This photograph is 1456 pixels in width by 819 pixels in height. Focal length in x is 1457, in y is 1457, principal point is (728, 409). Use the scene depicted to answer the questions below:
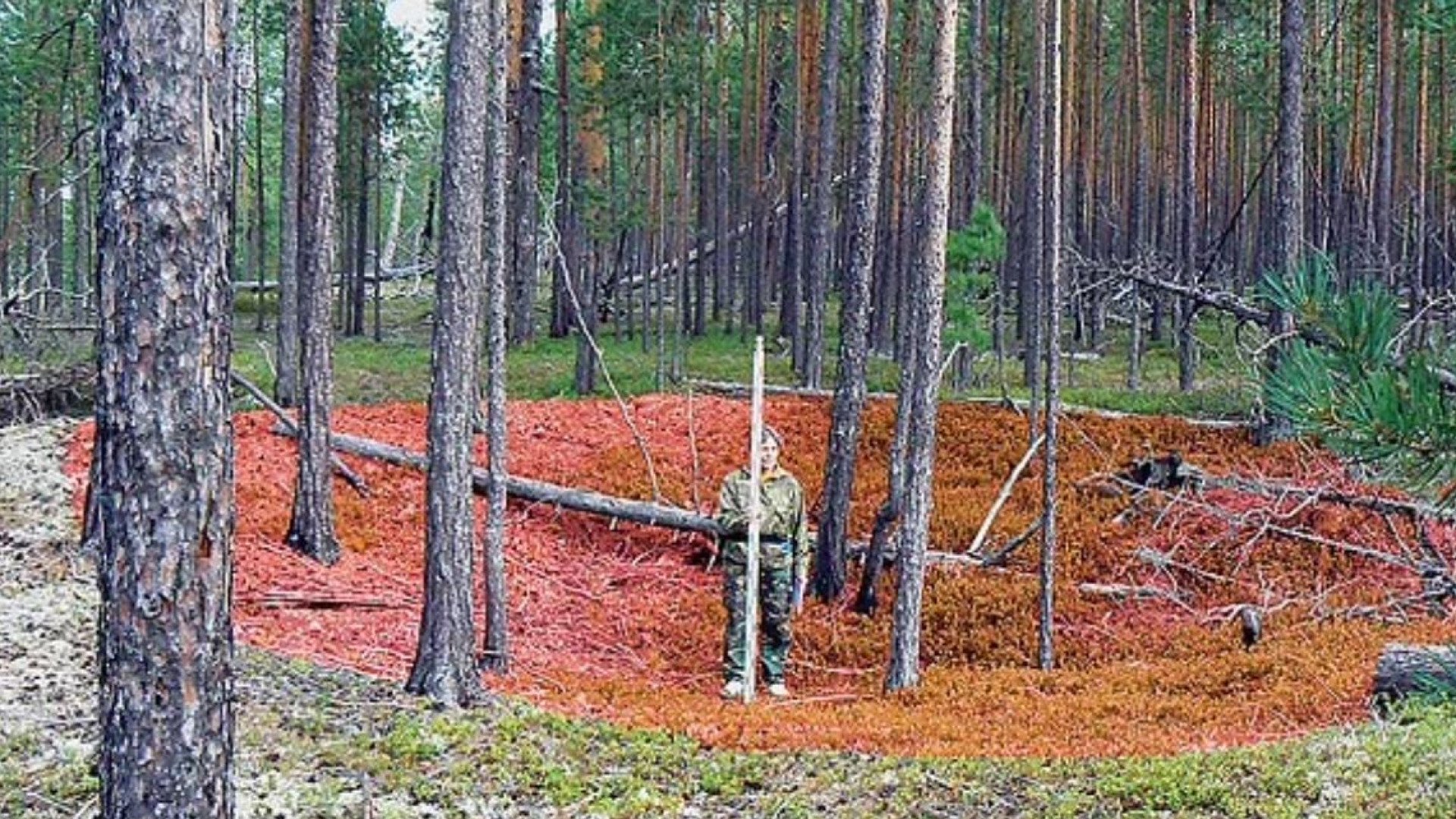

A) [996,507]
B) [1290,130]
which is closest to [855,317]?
[996,507]

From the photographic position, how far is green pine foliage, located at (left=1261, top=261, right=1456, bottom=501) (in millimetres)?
2324

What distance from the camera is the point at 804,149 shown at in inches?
1094

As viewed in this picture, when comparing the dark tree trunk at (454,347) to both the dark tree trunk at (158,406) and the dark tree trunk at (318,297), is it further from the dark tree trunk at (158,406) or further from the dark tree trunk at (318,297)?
the dark tree trunk at (318,297)

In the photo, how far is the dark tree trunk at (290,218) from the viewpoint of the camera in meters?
18.0

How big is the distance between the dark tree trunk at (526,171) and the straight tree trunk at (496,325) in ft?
26.3

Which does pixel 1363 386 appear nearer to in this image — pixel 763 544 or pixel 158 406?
pixel 158 406

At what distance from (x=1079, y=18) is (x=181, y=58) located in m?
25.4

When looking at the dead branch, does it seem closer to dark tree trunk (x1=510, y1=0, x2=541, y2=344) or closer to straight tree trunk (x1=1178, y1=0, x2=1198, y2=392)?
straight tree trunk (x1=1178, y1=0, x2=1198, y2=392)

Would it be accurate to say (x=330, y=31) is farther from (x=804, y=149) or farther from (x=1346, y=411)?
(x=804, y=149)

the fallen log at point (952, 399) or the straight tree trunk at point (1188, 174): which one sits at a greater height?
the straight tree trunk at point (1188, 174)

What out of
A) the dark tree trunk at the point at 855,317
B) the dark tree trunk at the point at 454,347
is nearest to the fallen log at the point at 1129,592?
the dark tree trunk at the point at 855,317

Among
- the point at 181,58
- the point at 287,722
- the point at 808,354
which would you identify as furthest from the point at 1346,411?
the point at 808,354

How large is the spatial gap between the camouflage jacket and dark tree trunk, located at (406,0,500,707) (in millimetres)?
2434

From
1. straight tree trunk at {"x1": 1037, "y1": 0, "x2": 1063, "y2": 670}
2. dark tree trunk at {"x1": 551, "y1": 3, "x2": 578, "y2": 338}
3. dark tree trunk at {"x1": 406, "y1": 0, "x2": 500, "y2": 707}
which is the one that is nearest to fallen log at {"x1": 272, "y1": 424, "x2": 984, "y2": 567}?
straight tree trunk at {"x1": 1037, "y1": 0, "x2": 1063, "y2": 670}
